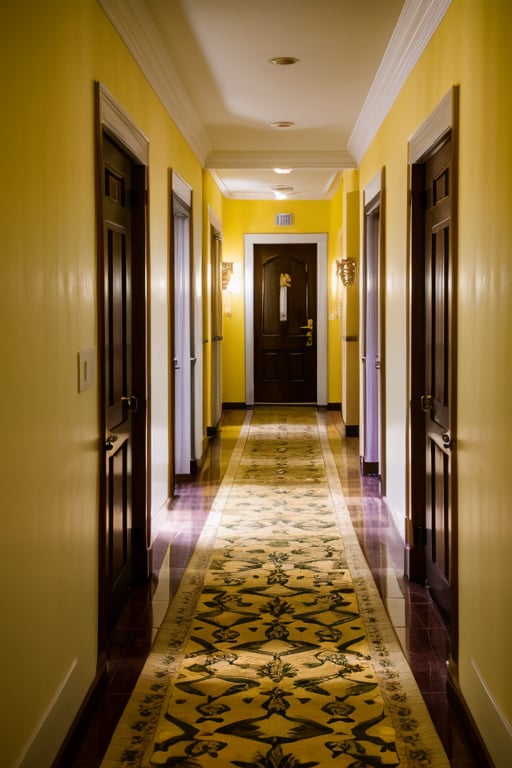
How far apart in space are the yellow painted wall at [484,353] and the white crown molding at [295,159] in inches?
168

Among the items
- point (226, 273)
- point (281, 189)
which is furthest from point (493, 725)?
point (226, 273)

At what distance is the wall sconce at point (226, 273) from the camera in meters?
11.7

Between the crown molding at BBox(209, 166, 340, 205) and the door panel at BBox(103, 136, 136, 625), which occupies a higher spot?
the crown molding at BBox(209, 166, 340, 205)

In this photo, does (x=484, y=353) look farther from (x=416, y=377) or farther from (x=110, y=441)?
(x=416, y=377)

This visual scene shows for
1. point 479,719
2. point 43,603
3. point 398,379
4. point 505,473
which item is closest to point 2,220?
point 43,603

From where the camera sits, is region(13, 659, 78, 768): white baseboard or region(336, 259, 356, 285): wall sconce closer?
region(13, 659, 78, 768): white baseboard

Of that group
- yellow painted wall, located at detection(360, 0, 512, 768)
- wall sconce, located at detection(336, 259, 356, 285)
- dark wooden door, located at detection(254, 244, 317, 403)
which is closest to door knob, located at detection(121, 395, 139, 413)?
yellow painted wall, located at detection(360, 0, 512, 768)

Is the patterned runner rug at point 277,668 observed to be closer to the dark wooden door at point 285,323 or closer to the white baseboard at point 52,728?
the white baseboard at point 52,728

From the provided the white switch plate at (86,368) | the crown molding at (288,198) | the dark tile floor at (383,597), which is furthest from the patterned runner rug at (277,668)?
the crown molding at (288,198)

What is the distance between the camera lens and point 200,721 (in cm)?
295

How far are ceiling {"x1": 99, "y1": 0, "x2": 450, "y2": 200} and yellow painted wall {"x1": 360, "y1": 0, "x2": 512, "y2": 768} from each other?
0.81 m

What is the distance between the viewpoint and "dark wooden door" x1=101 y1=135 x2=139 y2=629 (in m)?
3.81

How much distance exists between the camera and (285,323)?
12.3 metres

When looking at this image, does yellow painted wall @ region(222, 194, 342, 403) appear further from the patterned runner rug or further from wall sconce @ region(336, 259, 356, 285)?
the patterned runner rug
